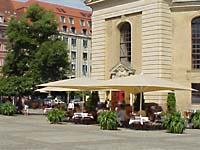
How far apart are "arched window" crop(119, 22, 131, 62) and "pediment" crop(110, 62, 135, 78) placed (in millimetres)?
1011

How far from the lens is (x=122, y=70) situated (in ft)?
128

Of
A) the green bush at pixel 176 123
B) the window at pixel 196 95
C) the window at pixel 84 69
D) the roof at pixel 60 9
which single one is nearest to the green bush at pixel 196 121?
the green bush at pixel 176 123

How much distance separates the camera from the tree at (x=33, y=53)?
4034 cm

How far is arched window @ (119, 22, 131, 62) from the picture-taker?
39.8 metres

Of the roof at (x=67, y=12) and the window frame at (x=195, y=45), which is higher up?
the roof at (x=67, y=12)

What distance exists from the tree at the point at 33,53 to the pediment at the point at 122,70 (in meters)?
5.00

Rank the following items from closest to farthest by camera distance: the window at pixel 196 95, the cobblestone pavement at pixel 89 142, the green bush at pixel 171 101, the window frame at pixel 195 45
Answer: the cobblestone pavement at pixel 89 142 < the green bush at pixel 171 101 < the window at pixel 196 95 < the window frame at pixel 195 45

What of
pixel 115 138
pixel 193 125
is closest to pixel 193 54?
pixel 193 125

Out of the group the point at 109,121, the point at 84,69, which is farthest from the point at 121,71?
the point at 84,69

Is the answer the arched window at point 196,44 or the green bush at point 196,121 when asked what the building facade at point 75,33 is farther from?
the green bush at point 196,121

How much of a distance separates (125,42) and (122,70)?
107 inches

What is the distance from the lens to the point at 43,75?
41.0 m

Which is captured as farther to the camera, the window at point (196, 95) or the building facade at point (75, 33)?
the building facade at point (75, 33)

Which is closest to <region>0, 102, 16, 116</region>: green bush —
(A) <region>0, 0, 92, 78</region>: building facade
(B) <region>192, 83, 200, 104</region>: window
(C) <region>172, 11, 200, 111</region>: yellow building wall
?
(C) <region>172, 11, 200, 111</region>: yellow building wall
